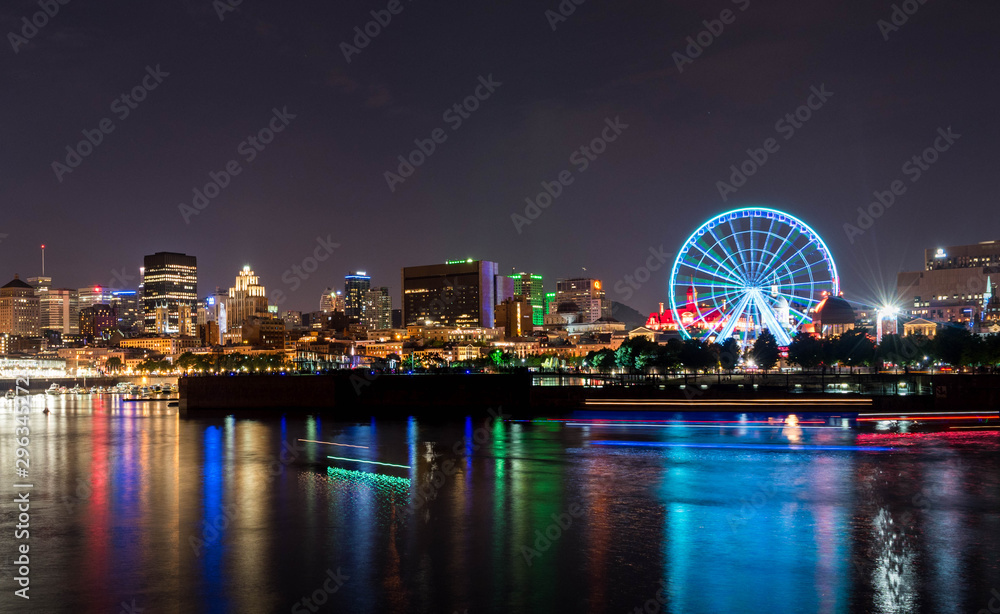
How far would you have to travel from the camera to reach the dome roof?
181238 millimetres

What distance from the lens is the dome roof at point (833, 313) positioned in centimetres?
18124

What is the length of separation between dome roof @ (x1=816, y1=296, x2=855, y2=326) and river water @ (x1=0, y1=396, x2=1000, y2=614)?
14062 centimetres

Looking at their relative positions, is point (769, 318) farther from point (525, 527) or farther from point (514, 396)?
point (525, 527)

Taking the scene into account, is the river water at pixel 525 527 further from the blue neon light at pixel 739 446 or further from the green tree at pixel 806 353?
the green tree at pixel 806 353

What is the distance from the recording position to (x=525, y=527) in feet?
84.7

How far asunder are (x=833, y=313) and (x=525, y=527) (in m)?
172

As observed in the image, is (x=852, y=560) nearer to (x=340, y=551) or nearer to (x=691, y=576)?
(x=691, y=576)

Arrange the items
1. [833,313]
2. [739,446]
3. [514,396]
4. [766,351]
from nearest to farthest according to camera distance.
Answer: [739,446] < [514,396] < [766,351] < [833,313]

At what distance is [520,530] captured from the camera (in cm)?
2545

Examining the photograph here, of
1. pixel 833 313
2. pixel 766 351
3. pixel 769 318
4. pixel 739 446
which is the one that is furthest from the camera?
pixel 833 313

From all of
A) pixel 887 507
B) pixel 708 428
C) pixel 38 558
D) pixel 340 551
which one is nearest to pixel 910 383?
pixel 708 428

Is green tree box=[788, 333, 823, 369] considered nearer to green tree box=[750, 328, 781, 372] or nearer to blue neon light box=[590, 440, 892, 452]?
green tree box=[750, 328, 781, 372]

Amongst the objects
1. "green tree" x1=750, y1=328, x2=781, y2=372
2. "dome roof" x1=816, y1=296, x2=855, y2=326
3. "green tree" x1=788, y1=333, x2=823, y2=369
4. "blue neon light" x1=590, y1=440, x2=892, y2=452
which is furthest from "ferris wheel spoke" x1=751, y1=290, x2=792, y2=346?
"dome roof" x1=816, y1=296, x2=855, y2=326

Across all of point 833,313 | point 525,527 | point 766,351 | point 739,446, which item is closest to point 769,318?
point 766,351
